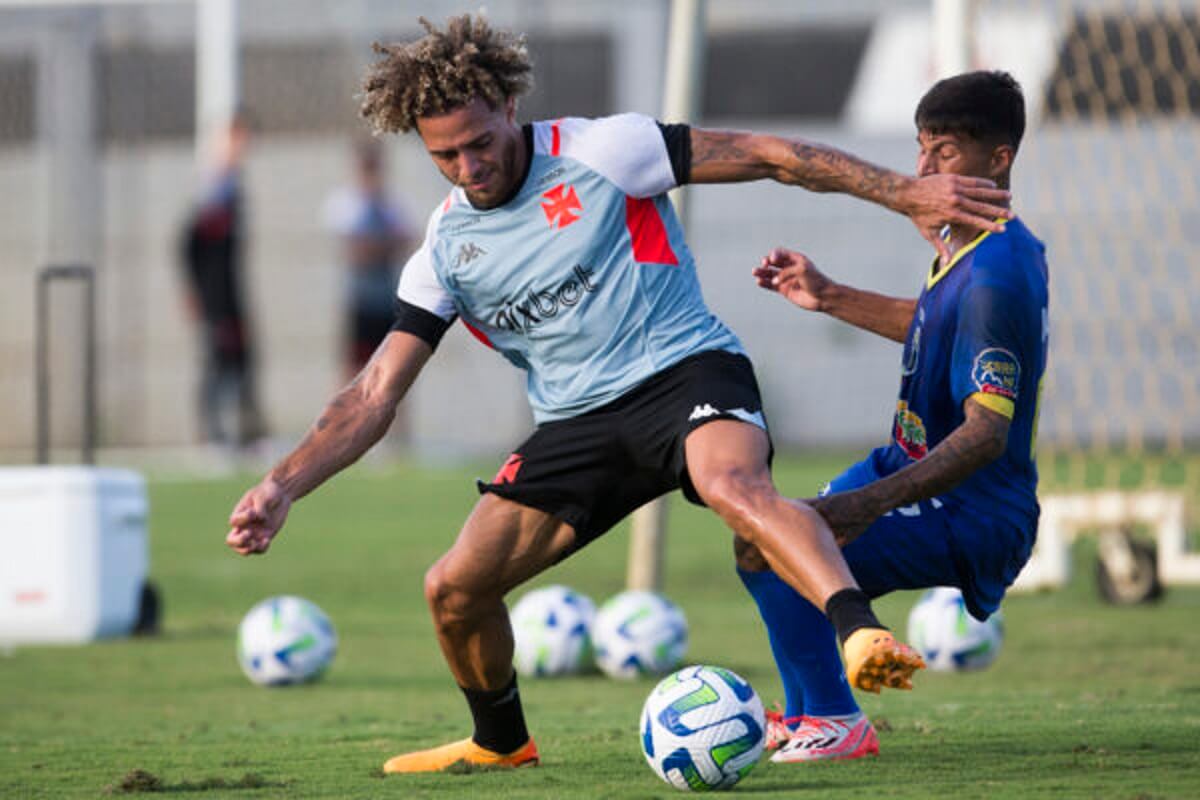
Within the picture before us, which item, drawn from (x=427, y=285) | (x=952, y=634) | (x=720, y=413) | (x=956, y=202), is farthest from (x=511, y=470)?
(x=952, y=634)

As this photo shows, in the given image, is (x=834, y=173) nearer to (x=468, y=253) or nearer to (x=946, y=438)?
(x=946, y=438)

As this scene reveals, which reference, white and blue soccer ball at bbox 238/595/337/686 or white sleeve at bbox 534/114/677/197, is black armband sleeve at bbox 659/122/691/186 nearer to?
white sleeve at bbox 534/114/677/197

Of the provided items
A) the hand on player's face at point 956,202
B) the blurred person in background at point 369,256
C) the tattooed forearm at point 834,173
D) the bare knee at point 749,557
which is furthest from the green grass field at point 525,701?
the blurred person in background at point 369,256

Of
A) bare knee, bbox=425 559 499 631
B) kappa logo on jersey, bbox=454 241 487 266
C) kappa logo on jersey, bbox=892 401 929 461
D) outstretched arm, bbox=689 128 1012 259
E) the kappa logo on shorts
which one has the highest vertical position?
outstretched arm, bbox=689 128 1012 259

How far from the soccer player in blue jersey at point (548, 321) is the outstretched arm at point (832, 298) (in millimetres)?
491

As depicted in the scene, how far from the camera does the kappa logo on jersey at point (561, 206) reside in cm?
562

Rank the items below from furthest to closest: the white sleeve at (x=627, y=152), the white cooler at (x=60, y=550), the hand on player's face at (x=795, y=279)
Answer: the white cooler at (x=60, y=550) → the hand on player's face at (x=795, y=279) → the white sleeve at (x=627, y=152)

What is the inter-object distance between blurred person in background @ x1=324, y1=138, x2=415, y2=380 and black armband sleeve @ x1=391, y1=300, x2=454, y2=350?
559 inches

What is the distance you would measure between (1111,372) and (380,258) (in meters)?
7.22

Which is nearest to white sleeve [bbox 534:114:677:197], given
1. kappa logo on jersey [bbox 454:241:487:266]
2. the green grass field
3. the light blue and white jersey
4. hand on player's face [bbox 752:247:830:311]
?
the light blue and white jersey

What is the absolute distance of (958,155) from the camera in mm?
5746

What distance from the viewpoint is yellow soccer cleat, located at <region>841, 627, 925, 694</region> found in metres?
4.69

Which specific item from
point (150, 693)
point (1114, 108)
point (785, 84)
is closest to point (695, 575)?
point (1114, 108)

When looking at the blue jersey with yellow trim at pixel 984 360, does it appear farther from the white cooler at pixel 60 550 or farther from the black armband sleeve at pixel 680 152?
the white cooler at pixel 60 550
